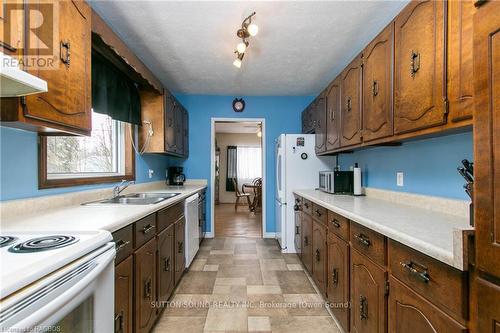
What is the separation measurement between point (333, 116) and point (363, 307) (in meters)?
1.84

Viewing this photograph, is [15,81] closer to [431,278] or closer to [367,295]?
[431,278]

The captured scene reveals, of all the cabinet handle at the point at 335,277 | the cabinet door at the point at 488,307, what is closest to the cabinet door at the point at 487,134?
the cabinet door at the point at 488,307

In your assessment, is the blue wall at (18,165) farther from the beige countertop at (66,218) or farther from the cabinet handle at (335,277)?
the cabinet handle at (335,277)

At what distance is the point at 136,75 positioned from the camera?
2309 mm

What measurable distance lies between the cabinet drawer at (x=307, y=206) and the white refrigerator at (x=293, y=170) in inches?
19.3

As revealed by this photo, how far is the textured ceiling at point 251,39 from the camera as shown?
6.00 ft

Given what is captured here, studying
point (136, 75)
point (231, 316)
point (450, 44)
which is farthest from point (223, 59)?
point (231, 316)

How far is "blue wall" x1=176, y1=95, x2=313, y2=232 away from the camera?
4.16 meters

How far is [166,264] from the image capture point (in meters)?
2.00

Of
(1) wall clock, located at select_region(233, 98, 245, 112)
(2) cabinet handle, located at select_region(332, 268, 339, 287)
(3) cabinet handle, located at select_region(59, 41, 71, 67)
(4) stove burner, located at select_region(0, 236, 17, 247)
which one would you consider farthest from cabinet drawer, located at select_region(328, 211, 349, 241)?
(1) wall clock, located at select_region(233, 98, 245, 112)

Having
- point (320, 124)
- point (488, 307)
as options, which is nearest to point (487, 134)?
point (488, 307)

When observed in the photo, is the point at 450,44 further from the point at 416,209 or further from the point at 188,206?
the point at 188,206

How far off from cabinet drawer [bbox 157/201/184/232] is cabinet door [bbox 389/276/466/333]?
1.54 meters

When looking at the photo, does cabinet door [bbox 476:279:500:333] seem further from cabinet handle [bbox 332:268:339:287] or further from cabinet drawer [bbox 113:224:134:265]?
cabinet drawer [bbox 113:224:134:265]
